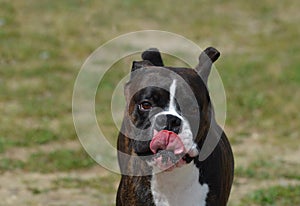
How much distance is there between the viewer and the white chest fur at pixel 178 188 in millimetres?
4793

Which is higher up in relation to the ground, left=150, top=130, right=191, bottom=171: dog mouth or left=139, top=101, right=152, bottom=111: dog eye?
left=139, top=101, right=152, bottom=111: dog eye

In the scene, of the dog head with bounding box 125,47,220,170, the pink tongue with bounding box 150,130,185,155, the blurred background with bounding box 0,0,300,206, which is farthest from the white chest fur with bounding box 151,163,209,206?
the blurred background with bounding box 0,0,300,206

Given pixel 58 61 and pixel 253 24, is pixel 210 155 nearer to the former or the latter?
pixel 58 61

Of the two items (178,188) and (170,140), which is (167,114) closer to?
(170,140)

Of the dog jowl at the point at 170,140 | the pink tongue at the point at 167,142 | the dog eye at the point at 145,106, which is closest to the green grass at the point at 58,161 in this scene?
the dog jowl at the point at 170,140

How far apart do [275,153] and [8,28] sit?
7164mm

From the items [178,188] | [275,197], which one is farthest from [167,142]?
[275,197]

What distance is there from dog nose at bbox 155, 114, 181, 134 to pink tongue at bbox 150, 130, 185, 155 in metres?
0.02

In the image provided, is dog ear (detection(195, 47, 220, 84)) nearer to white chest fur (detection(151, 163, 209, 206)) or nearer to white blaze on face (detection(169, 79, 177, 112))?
white blaze on face (detection(169, 79, 177, 112))

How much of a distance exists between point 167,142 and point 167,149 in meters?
0.04

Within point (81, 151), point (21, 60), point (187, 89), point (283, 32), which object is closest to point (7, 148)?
point (81, 151)

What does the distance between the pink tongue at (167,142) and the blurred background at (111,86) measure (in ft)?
12.5

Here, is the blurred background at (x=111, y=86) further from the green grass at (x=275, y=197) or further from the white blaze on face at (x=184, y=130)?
the white blaze on face at (x=184, y=130)

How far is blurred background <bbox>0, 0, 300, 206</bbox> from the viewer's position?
28.8 feet
